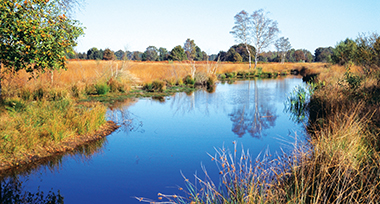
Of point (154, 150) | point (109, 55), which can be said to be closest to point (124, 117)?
point (154, 150)

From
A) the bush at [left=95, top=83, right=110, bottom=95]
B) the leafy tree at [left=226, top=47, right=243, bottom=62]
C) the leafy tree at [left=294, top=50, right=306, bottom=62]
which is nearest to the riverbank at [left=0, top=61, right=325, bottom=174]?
the bush at [left=95, top=83, right=110, bottom=95]

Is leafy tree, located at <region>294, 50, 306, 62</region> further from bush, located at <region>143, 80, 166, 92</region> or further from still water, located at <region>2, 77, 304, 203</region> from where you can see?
still water, located at <region>2, 77, 304, 203</region>

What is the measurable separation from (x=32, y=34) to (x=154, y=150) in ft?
10.8

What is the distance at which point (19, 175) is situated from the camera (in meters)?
4.92

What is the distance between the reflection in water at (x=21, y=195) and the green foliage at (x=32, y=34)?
262 cm

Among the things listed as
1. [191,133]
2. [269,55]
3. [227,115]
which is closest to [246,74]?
[227,115]

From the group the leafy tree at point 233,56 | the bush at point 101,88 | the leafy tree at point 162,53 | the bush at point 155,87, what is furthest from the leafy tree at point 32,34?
the leafy tree at point 162,53

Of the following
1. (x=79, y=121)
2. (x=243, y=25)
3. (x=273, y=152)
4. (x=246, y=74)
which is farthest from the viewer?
(x=243, y=25)

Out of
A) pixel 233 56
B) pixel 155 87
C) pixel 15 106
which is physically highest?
pixel 233 56

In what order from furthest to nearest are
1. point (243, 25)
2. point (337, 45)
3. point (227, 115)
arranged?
point (243, 25) < point (337, 45) < point (227, 115)

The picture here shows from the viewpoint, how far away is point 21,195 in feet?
14.1

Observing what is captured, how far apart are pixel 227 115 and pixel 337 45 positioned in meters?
20.3

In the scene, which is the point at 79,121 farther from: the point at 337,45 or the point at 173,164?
the point at 337,45

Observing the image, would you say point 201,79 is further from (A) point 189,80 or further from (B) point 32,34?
(B) point 32,34
